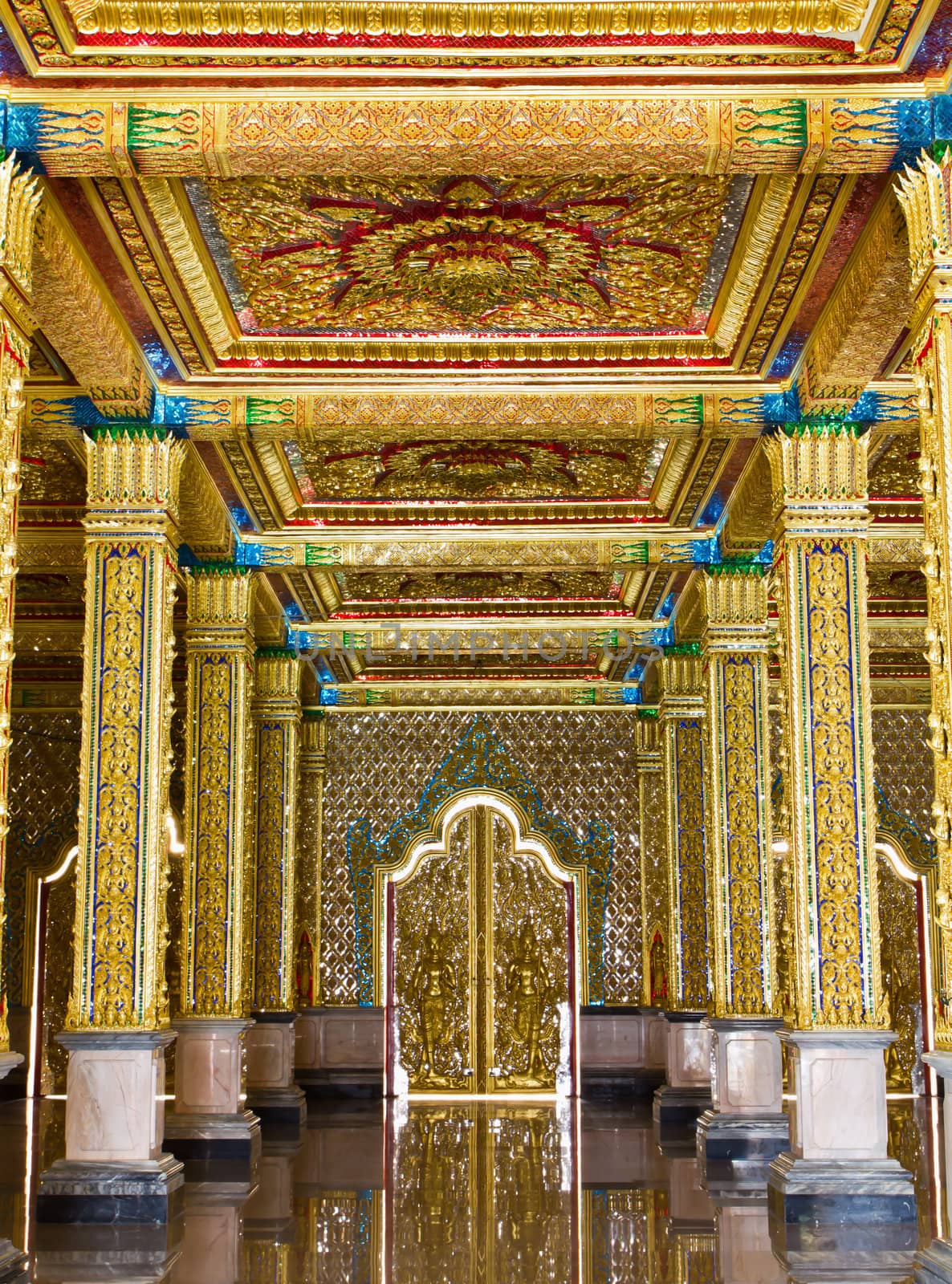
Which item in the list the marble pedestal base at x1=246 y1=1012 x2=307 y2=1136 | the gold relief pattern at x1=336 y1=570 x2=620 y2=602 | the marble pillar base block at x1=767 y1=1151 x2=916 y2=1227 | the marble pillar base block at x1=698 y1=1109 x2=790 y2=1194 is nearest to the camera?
the marble pillar base block at x1=767 y1=1151 x2=916 y2=1227

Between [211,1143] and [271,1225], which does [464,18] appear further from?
[211,1143]

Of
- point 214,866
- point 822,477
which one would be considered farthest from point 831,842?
point 214,866

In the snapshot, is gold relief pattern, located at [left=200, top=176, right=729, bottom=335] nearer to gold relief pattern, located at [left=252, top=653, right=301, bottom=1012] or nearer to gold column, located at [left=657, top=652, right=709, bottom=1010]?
gold column, located at [left=657, top=652, right=709, bottom=1010]

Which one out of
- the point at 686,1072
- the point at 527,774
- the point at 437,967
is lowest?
the point at 686,1072

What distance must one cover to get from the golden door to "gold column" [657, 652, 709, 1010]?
116 inches

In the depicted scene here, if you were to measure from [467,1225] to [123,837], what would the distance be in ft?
8.56

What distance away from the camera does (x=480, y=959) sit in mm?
16297

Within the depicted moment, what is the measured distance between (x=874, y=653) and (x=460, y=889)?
5003 millimetres

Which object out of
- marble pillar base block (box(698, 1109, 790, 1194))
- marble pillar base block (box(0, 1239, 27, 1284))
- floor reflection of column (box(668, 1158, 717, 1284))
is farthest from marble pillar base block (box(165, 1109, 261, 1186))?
marble pillar base block (box(0, 1239, 27, 1284))

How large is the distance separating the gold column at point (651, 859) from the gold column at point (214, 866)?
6137mm

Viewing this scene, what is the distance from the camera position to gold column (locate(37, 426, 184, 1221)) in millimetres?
7641

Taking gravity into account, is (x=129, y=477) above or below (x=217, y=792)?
above

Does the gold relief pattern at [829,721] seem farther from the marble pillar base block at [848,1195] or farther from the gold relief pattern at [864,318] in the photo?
the marble pillar base block at [848,1195]

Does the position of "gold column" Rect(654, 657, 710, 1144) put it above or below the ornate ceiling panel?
below
